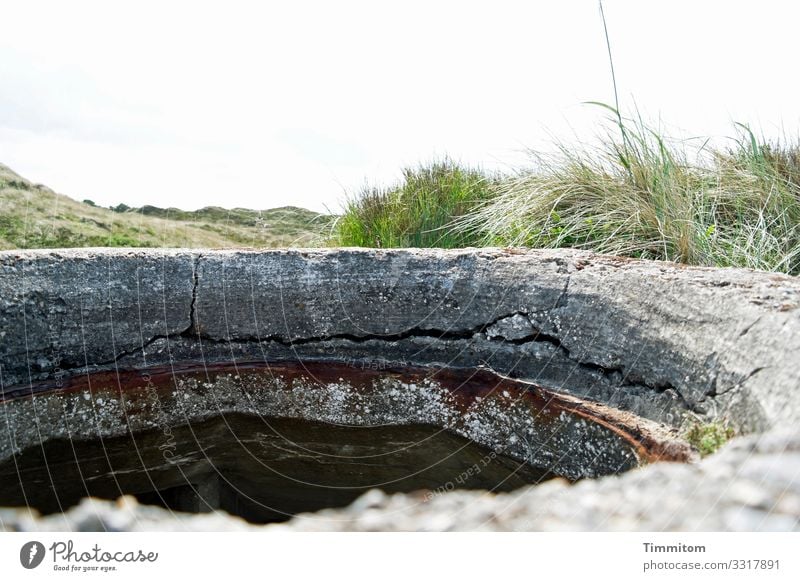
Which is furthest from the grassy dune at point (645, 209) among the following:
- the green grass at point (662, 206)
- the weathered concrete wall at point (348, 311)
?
the weathered concrete wall at point (348, 311)

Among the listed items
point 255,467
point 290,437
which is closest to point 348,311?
point 290,437

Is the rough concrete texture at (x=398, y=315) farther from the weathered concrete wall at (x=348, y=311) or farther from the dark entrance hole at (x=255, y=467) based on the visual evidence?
the dark entrance hole at (x=255, y=467)

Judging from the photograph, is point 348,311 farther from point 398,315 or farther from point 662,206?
point 662,206

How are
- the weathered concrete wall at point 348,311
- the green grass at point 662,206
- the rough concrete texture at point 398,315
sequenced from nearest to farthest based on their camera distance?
the rough concrete texture at point 398,315 < the weathered concrete wall at point 348,311 < the green grass at point 662,206

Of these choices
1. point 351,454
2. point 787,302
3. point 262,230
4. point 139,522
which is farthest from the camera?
point 262,230

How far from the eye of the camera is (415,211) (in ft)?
10.7

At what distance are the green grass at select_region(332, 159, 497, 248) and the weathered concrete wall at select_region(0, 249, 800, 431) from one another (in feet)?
4.44

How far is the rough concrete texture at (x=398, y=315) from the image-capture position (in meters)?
1.24

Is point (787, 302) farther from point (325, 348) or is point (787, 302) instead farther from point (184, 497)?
point (184, 497)

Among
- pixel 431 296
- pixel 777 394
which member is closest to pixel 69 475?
pixel 431 296

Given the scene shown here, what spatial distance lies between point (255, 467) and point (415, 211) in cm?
203

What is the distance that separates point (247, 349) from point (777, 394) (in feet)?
3.96

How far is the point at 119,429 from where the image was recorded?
1.54m

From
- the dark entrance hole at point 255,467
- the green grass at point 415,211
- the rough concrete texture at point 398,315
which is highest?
the green grass at point 415,211
